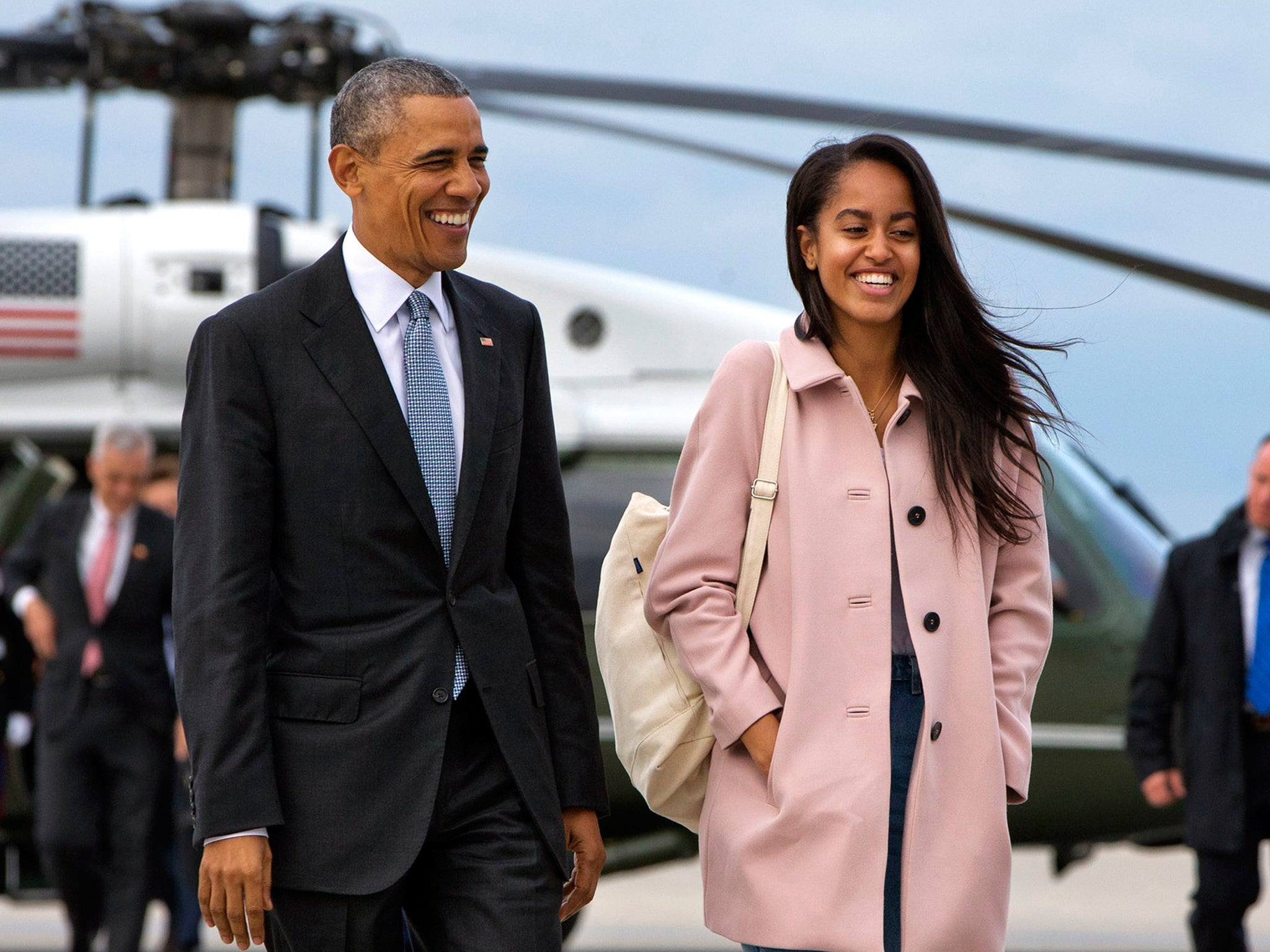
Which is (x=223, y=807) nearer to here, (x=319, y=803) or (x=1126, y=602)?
(x=319, y=803)

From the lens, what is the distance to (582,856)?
2.54 meters

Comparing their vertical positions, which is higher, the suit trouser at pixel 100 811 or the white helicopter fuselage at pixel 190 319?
the white helicopter fuselage at pixel 190 319

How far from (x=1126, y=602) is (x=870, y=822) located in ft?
14.0

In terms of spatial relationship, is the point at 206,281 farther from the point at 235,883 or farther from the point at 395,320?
the point at 235,883

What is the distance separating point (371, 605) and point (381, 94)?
2.38 ft

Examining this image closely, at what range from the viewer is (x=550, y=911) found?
2.37 m

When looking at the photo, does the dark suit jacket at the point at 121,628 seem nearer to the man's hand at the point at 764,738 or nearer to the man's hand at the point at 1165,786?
the man's hand at the point at 1165,786

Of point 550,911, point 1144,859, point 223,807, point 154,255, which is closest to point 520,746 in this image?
point 550,911

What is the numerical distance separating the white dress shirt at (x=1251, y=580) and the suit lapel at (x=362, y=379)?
10.7 feet

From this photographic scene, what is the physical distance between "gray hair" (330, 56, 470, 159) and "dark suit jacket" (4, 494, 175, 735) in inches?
148

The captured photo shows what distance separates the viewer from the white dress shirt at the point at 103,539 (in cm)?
597

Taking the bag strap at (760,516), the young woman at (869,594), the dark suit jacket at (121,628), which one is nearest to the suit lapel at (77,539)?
the dark suit jacket at (121,628)

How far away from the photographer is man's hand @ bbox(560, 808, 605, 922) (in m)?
2.52

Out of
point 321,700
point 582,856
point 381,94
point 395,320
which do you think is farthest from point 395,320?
point 582,856
